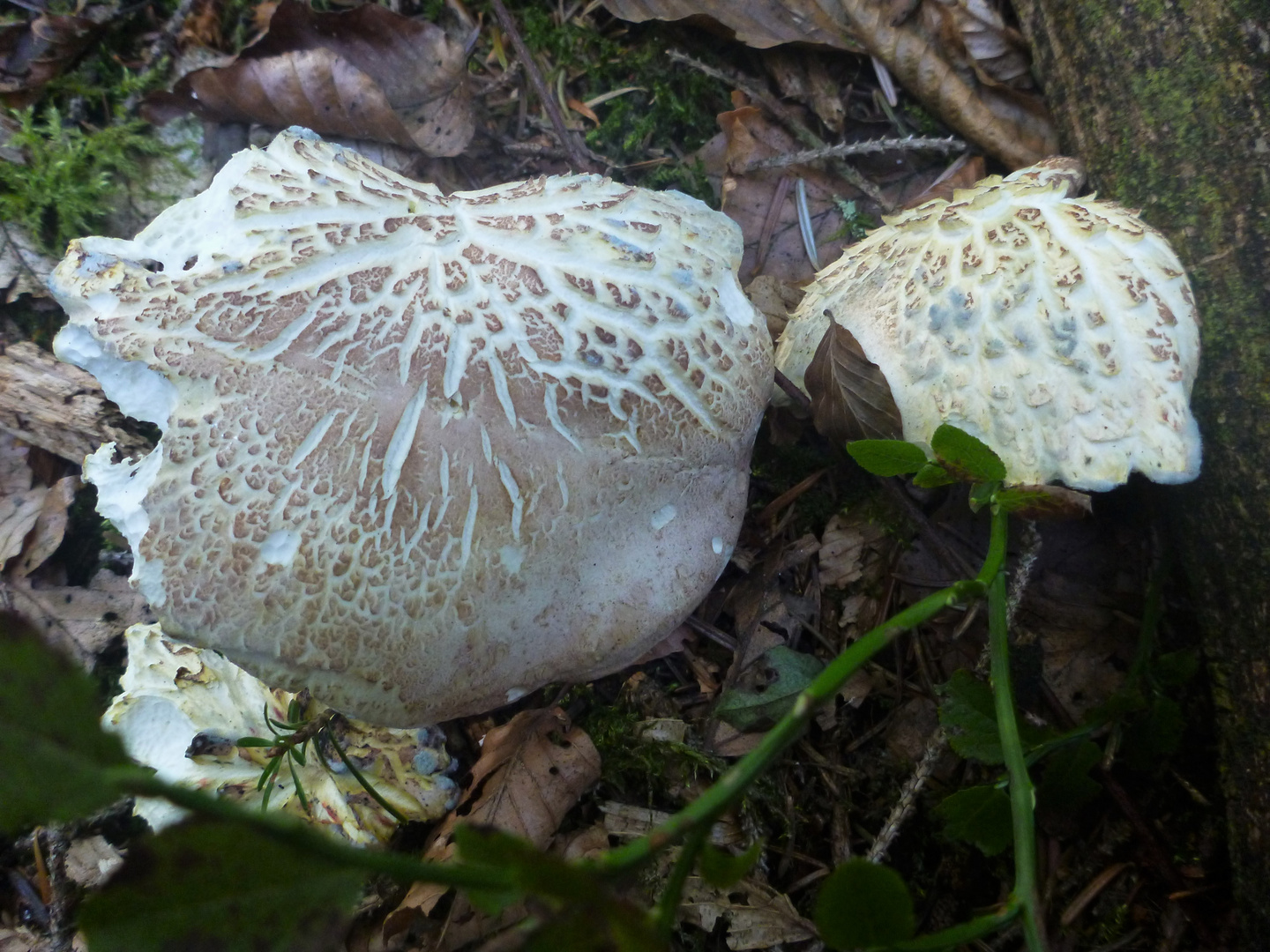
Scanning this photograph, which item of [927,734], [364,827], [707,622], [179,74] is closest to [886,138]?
[707,622]

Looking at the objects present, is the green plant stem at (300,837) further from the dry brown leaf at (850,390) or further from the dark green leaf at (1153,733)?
the dark green leaf at (1153,733)

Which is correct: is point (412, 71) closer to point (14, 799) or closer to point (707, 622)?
point (707, 622)

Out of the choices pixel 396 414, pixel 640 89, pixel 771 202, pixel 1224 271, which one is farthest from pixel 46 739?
pixel 640 89

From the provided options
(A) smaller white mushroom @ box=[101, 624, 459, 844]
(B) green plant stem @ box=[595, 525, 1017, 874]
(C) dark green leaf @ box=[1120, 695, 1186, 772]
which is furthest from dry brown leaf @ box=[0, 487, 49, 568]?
(C) dark green leaf @ box=[1120, 695, 1186, 772]

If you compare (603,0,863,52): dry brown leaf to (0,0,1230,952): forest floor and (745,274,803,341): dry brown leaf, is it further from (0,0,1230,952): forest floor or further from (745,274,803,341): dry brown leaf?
(745,274,803,341): dry brown leaf

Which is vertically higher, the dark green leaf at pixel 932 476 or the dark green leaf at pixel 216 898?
the dark green leaf at pixel 216 898

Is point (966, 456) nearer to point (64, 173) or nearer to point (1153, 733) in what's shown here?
point (1153, 733)

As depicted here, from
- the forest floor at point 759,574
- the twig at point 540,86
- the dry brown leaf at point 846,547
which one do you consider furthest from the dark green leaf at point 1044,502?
the twig at point 540,86
